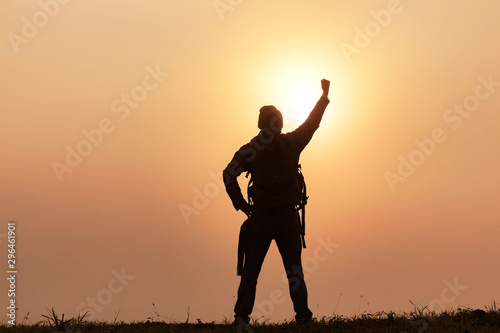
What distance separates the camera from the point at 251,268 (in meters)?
9.91

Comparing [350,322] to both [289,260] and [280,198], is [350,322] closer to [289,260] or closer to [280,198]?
[289,260]

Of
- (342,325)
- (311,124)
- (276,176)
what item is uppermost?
(311,124)

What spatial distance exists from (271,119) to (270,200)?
1257 millimetres

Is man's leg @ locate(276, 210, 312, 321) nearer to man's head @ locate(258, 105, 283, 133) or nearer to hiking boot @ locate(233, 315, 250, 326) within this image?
hiking boot @ locate(233, 315, 250, 326)

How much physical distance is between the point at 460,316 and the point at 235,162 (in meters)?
4.09

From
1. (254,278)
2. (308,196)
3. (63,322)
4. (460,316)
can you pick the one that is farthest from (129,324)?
(460,316)

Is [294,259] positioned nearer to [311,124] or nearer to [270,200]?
[270,200]

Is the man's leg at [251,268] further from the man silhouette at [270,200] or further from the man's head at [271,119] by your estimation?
the man's head at [271,119]


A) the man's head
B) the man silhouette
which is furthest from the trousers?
the man's head

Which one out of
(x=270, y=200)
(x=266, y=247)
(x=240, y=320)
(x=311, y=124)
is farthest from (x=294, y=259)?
(x=311, y=124)

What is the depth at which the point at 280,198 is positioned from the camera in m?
9.80

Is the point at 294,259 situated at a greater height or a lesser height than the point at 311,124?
lesser

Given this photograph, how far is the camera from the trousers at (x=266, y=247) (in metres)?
9.77

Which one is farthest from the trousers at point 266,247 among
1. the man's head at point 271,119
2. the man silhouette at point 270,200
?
the man's head at point 271,119
